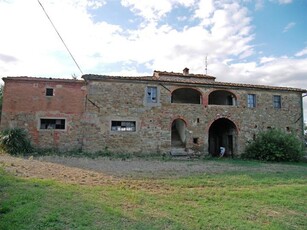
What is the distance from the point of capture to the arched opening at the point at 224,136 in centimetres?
2033

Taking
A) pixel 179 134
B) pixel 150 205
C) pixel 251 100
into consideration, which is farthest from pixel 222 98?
pixel 150 205

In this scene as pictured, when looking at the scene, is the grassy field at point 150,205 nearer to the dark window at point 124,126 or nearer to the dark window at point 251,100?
the dark window at point 124,126

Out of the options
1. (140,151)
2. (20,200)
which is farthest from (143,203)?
(140,151)

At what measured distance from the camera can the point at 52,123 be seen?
17328 mm

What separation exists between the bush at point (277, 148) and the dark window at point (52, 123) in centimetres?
1329

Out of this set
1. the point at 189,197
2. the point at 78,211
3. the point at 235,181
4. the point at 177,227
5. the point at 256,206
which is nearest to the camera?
the point at 177,227

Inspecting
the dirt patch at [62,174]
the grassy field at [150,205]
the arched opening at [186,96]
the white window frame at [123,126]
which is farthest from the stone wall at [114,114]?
the grassy field at [150,205]

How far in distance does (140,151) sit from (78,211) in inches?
479

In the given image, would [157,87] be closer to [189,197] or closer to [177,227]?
[189,197]

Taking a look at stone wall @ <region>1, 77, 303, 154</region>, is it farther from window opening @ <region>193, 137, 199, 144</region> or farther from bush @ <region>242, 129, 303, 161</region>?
bush @ <region>242, 129, 303, 161</region>

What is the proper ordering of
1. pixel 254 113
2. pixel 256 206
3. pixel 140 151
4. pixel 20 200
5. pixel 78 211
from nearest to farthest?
pixel 78 211
pixel 20 200
pixel 256 206
pixel 140 151
pixel 254 113

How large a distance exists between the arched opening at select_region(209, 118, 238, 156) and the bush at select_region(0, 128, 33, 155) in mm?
14243

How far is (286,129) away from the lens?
20.6 m

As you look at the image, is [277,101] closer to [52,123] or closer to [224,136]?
[224,136]
